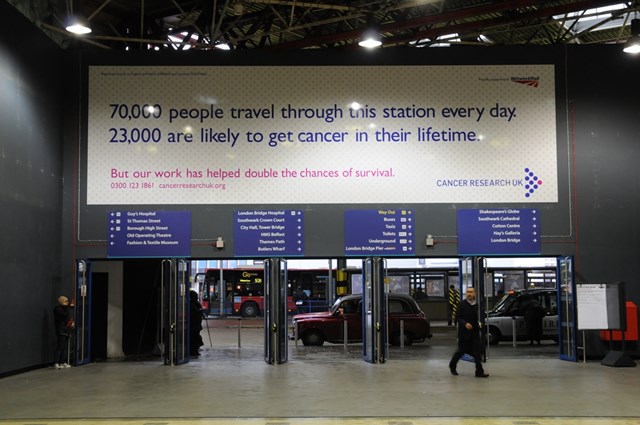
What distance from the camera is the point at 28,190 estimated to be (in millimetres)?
13398

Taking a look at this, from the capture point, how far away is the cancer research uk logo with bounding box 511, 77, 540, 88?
15195mm

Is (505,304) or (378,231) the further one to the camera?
(505,304)

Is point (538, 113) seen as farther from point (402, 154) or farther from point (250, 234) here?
point (250, 234)

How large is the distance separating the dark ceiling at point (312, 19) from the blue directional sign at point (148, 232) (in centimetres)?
392

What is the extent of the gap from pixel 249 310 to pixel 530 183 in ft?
66.2

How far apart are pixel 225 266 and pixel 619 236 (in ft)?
73.0

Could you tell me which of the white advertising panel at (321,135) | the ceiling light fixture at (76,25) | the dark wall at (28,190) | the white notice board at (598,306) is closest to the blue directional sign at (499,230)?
the white advertising panel at (321,135)

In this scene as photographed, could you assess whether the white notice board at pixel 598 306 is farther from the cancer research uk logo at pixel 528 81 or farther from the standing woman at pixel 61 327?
the standing woman at pixel 61 327

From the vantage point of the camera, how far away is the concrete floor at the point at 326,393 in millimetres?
8711

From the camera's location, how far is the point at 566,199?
588 inches

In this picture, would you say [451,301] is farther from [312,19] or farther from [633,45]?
[633,45]

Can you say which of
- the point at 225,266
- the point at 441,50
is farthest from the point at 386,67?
the point at 225,266

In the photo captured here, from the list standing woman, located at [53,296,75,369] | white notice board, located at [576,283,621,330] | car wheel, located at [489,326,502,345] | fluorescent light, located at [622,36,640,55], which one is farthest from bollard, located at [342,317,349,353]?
fluorescent light, located at [622,36,640,55]

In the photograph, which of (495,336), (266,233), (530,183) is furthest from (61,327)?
(495,336)
